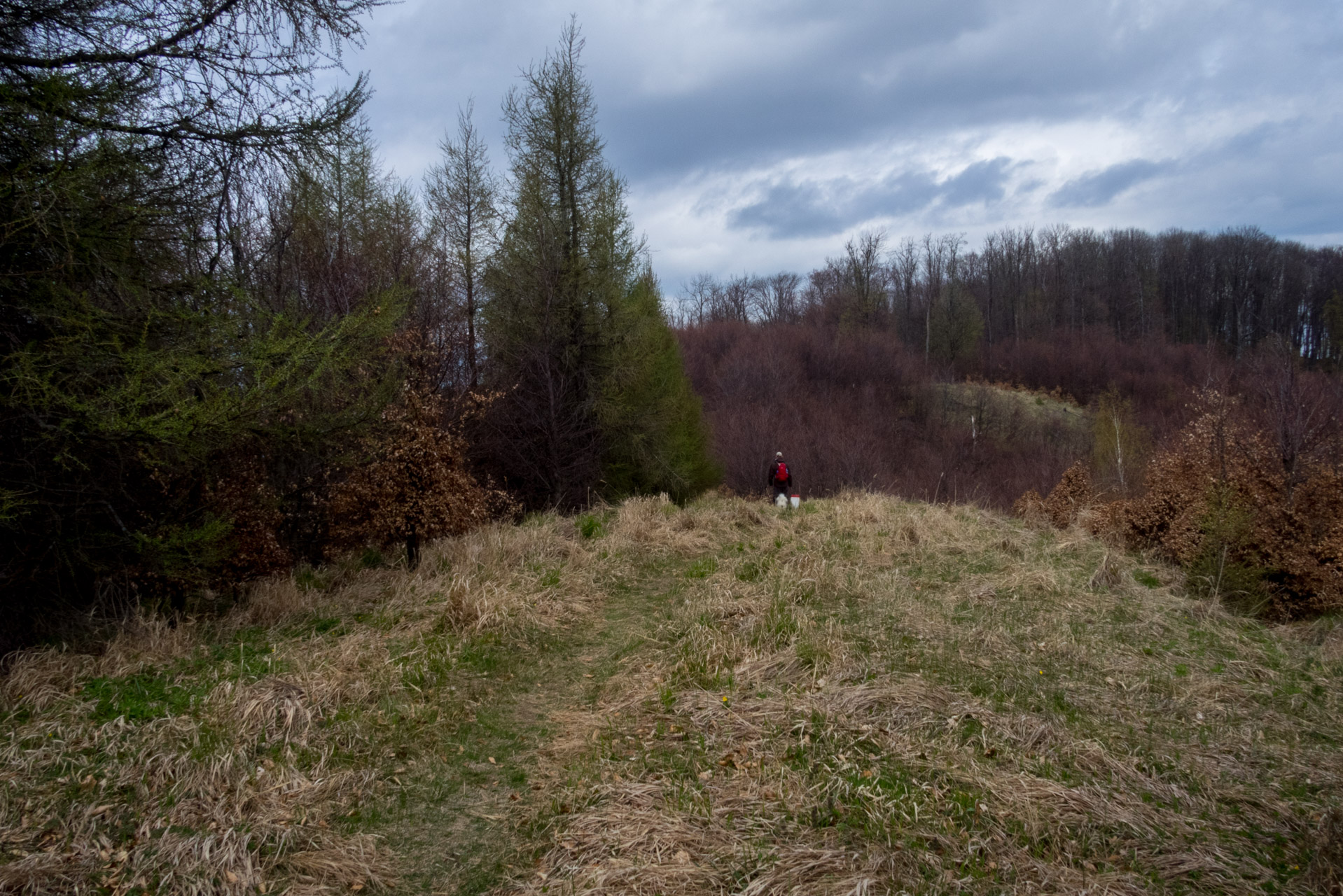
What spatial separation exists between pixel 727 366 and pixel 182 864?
1462 inches

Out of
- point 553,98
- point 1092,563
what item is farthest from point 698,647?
point 553,98

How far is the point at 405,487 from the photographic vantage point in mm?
8234

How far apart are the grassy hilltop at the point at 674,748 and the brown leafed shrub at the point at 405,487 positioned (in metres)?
0.96

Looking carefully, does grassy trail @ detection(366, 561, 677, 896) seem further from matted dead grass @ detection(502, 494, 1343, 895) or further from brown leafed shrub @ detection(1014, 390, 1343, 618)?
brown leafed shrub @ detection(1014, 390, 1343, 618)

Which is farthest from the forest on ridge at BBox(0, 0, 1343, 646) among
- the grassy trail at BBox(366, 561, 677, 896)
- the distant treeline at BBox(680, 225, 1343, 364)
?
the distant treeline at BBox(680, 225, 1343, 364)

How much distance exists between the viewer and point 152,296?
5848 millimetres

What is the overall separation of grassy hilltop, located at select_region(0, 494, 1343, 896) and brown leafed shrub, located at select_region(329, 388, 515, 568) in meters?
0.96

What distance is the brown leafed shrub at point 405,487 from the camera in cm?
812

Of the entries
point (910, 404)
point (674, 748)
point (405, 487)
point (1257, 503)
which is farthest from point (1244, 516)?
point (910, 404)

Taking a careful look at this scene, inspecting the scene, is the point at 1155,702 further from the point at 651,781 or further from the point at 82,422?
the point at 82,422

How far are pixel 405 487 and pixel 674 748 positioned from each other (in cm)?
499

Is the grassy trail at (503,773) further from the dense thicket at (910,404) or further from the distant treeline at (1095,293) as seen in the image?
the distant treeline at (1095,293)

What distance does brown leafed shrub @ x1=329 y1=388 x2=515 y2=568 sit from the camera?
812cm

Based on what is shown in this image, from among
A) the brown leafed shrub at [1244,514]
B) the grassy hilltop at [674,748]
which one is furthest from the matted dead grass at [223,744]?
the brown leafed shrub at [1244,514]
